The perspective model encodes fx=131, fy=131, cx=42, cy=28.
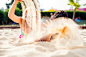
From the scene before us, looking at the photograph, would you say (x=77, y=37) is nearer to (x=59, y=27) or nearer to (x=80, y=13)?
(x=59, y=27)

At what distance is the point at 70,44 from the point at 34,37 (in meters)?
0.56

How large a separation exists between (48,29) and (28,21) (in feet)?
2.80

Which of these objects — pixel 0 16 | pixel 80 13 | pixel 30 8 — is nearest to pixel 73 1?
pixel 80 13

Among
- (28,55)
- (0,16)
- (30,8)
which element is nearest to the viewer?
(28,55)

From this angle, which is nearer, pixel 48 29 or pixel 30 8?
pixel 48 29

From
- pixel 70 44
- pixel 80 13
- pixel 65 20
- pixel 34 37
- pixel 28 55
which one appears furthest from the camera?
pixel 80 13

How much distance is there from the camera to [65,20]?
1.56m

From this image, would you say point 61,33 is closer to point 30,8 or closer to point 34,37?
point 34,37

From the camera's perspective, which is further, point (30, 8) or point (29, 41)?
point (30, 8)

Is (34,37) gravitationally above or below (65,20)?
below

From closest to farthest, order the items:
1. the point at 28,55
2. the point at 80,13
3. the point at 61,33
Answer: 1. the point at 28,55
2. the point at 61,33
3. the point at 80,13

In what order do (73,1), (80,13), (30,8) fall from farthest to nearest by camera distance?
(80,13), (73,1), (30,8)

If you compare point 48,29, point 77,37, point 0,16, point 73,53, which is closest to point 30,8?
point 48,29

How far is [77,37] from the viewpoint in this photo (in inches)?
67.1
